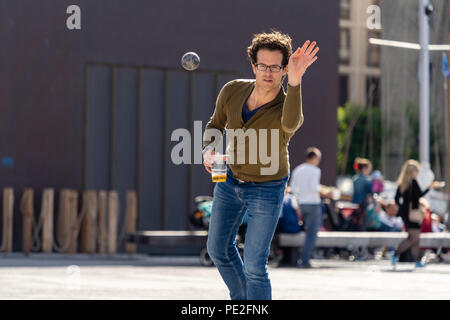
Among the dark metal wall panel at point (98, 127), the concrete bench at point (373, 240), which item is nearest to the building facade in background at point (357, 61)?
the dark metal wall panel at point (98, 127)

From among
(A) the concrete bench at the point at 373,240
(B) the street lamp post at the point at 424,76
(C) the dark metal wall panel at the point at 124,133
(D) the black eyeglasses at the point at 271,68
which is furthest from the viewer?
(B) the street lamp post at the point at 424,76

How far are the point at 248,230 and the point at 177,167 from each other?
16640mm

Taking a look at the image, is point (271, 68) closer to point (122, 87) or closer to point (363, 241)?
point (363, 241)

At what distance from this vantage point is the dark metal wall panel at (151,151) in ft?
75.3

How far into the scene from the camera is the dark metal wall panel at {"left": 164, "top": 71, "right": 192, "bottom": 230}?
2319 cm

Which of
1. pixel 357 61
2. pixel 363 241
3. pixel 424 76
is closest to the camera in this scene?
pixel 363 241

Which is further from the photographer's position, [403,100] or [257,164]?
[403,100]

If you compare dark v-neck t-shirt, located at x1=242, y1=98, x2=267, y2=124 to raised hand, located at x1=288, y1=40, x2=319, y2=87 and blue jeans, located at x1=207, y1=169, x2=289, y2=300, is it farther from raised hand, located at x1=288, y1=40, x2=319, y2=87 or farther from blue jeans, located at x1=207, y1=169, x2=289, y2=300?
raised hand, located at x1=288, y1=40, x2=319, y2=87

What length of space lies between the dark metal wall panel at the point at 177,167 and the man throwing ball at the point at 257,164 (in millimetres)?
16167

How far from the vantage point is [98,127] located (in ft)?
73.5

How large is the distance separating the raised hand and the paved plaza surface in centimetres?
400

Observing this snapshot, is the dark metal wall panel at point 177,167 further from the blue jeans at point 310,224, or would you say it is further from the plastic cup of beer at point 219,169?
the plastic cup of beer at point 219,169

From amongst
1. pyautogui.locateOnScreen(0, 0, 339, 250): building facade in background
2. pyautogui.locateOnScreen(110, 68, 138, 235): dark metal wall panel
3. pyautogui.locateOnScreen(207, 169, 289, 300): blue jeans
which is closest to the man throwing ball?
pyautogui.locateOnScreen(207, 169, 289, 300): blue jeans

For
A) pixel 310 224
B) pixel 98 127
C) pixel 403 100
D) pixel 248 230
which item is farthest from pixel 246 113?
pixel 403 100
